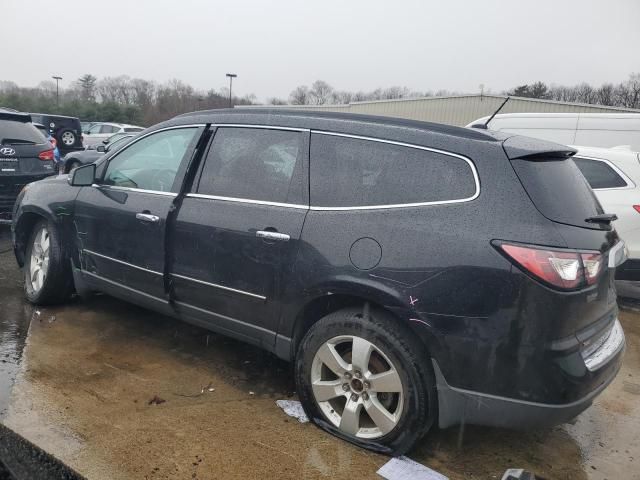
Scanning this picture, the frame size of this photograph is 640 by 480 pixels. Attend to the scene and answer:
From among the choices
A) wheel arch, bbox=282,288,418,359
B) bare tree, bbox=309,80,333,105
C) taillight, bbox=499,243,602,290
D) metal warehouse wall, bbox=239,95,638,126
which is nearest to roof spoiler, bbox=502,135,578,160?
taillight, bbox=499,243,602,290

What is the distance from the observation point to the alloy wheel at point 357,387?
8.31 ft

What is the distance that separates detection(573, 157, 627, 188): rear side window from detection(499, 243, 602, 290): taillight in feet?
12.4

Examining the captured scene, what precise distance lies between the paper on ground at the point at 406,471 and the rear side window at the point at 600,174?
4.16 meters

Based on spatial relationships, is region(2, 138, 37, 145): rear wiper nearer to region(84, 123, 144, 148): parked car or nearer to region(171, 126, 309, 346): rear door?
region(171, 126, 309, 346): rear door

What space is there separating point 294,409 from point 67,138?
16579mm

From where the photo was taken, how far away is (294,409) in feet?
10.1

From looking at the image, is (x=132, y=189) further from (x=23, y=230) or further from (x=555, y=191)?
(x=555, y=191)

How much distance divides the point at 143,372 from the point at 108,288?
2.83ft

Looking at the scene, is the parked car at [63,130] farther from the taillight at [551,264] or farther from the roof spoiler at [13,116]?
the taillight at [551,264]

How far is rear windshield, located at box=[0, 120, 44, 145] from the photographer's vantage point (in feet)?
23.1

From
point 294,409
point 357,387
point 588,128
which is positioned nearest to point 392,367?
point 357,387

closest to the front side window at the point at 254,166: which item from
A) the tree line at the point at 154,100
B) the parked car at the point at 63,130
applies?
the parked car at the point at 63,130

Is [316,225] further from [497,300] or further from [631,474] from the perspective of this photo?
[631,474]

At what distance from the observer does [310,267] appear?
2.67m
